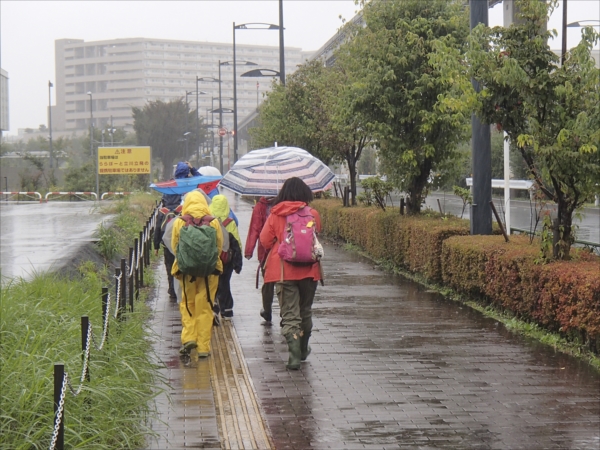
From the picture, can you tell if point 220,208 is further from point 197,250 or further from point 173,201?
point 173,201

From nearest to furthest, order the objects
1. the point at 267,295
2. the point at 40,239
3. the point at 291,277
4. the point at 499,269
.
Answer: the point at 291,277 < the point at 267,295 < the point at 499,269 < the point at 40,239

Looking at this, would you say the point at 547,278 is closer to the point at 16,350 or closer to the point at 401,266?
the point at 16,350

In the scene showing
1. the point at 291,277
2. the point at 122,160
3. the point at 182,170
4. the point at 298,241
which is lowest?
the point at 291,277

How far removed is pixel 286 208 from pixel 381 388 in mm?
1846

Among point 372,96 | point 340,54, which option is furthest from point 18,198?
point 372,96

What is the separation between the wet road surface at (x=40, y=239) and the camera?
539 inches

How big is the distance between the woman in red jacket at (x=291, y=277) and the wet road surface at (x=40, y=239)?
11.9 feet

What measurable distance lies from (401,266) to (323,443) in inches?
385

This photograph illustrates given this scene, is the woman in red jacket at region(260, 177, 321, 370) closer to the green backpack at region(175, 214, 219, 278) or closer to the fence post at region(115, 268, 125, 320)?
the green backpack at region(175, 214, 219, 278)

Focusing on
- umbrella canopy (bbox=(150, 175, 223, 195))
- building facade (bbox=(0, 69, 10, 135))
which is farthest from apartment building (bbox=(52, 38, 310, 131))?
umbrella canopy (bbox=(150, 175, 223, 195))

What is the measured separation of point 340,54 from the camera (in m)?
19.4

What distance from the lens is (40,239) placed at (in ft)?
63.9

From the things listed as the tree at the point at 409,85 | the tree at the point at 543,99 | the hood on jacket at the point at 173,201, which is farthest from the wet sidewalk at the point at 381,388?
the tree at the point at 409,85

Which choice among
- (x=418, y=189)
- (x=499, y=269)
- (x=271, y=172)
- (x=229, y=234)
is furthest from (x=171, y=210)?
(x=418, y=189)
